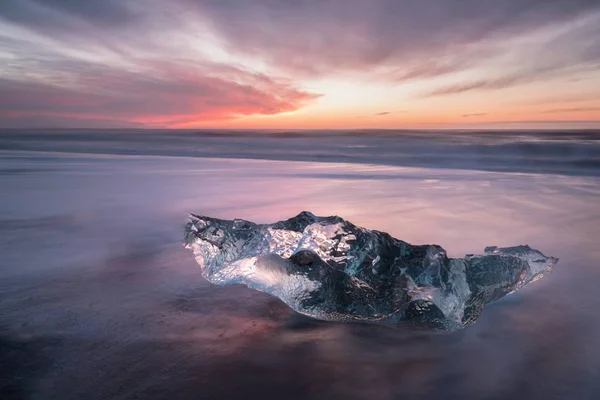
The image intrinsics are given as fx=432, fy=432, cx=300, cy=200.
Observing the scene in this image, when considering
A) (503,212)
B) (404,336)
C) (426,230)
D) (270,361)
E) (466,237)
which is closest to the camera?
(270,361)

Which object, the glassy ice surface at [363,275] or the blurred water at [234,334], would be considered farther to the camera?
the glassy ice surface at [363,275]

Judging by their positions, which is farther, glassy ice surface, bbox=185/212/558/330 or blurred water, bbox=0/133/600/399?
glassy ice surface, bbox=185/212/558/330

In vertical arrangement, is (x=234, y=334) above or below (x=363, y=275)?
below

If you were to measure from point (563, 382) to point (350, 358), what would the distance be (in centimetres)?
76

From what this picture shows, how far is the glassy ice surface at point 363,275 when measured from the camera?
196 cm

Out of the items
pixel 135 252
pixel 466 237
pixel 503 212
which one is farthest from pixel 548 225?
pixel 135 252

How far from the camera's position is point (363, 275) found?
202 centimetres

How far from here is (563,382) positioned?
1541 mm

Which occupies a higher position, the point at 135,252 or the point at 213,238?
the point at 213,238

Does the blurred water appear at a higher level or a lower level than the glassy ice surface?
lower

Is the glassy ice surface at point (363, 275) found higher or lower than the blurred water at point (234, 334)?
higher

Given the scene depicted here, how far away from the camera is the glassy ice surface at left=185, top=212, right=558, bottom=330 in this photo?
1959 mm

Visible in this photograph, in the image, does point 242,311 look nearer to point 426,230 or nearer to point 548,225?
point 426,230

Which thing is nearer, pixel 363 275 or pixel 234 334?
pixel 234 334
